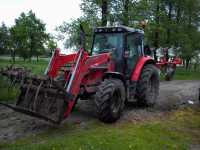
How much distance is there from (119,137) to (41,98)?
2.00m

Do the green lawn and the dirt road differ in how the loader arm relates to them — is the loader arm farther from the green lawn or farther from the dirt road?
the dirt road

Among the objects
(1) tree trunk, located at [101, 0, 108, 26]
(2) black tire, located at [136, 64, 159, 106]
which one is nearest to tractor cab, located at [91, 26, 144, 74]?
(2) black tire, located at [136, 64, 159, 106]

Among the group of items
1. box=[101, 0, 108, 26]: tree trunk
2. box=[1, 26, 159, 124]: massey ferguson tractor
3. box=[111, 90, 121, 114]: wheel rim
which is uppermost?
box=[101, 0, 108, 26]: tree trunk

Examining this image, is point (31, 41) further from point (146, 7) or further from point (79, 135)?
point (79, 135)

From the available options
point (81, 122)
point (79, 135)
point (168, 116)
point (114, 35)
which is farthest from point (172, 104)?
point (79, 135)

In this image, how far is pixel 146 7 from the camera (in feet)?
71.8

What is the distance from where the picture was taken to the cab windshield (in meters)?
10.2

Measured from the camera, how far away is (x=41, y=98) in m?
8.04

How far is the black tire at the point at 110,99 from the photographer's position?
858 cm

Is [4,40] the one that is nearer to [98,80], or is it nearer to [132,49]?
[132,49]

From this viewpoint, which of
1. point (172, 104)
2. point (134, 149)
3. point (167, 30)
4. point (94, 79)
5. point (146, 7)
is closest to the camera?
point (134, 149)

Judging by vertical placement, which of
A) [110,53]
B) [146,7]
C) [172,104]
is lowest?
[172,104]

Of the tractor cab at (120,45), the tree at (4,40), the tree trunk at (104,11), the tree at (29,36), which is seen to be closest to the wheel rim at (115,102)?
the tractor cab at (120,45)

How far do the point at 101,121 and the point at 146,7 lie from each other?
564 inches
